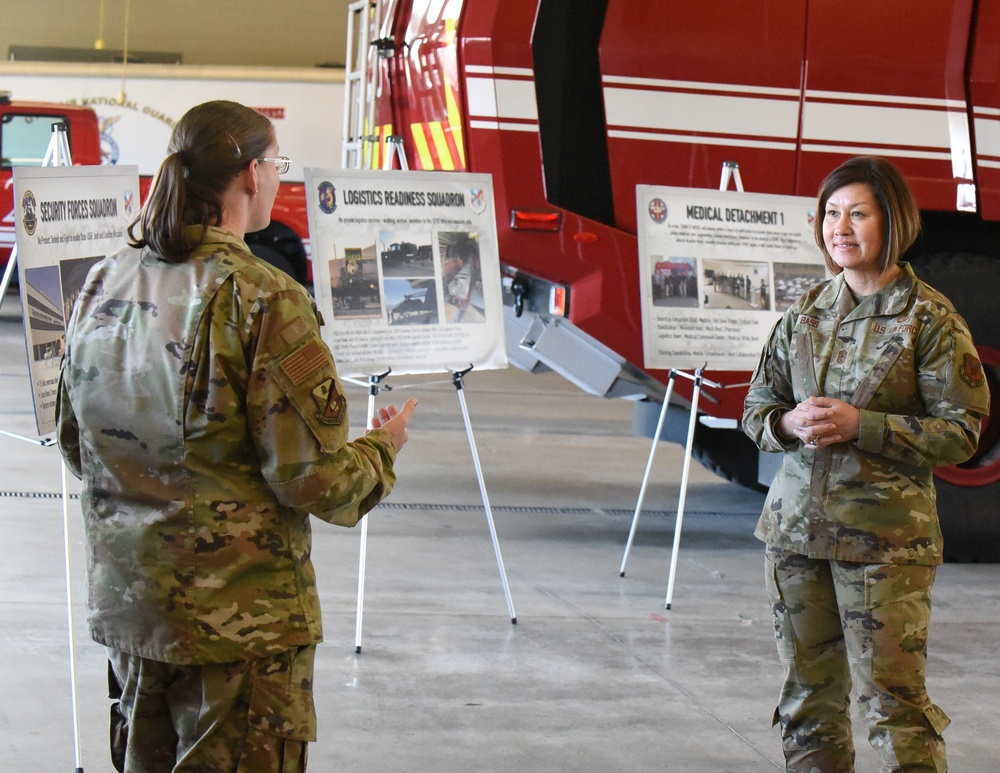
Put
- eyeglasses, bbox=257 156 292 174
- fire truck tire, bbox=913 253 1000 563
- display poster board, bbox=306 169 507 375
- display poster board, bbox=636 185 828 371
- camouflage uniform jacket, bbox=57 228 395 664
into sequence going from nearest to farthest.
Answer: camouflage uniform jacket, bbox=57 228 395 664
eyeglasses, bbox=257 156 292 174
display poster board, bbox=306 169 507 375
display poster board, bbox=636 185 828 371
fire truck tire, bbox=913 253 1000 563

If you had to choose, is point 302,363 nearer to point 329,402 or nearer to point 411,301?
point 329,402

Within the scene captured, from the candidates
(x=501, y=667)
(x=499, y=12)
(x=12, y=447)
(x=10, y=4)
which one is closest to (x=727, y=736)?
(x=501, y=667)

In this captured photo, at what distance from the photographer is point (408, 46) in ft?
19.9

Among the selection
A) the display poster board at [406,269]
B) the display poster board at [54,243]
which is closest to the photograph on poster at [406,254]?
the display poster board at [406,269]

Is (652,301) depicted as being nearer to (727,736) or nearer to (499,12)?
(499,12)

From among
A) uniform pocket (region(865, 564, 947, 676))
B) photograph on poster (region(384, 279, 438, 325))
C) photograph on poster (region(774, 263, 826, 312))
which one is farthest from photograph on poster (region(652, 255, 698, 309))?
uniform pocket (region(865, 564, 947, 676))

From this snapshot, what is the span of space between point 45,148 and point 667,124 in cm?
1010

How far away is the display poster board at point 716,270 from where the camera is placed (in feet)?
17.6

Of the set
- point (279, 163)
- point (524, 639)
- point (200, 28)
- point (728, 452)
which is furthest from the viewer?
point (200, 28)

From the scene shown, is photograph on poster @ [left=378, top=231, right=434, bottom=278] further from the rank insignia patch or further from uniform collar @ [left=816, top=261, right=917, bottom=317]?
the rank insignia patch

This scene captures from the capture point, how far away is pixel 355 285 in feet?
15.4

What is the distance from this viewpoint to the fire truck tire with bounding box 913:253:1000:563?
19.5ft

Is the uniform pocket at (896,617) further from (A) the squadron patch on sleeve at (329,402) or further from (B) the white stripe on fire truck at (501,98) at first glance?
(B) the white stripe on fire truck at (501,98)

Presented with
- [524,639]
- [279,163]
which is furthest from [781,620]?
[524,639]
